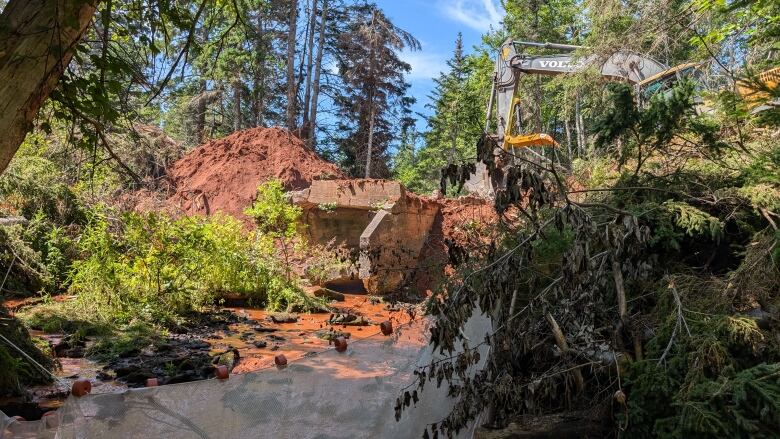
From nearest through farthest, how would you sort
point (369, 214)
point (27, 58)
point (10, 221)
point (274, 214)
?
point (27, 58) → point (10, 221) → point (274, 214) → point (369, 214)

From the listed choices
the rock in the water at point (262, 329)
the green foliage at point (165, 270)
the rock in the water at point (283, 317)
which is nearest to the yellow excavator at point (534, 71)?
the rock in the water at point (283, 317)

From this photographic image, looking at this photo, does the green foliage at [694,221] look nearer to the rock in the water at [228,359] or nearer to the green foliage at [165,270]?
the rock in the water at [228,359]

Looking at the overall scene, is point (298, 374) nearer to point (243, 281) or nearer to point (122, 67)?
point (122, 67)

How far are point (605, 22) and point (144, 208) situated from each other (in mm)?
10443

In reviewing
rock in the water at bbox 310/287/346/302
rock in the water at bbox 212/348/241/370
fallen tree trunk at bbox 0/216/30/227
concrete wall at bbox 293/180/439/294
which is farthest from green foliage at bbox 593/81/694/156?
concrete wall at bbox 293/180/439/294

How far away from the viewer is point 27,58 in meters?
2.23

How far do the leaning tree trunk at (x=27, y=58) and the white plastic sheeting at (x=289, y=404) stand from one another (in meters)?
1.22

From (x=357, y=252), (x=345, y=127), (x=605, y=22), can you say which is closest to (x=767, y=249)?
(x=357, y=252)

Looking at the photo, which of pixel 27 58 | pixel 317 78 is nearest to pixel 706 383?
pixel 27 58

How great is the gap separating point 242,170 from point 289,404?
16.1 m

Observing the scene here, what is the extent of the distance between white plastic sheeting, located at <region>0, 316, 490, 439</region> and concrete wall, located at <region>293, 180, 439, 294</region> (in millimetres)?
10007

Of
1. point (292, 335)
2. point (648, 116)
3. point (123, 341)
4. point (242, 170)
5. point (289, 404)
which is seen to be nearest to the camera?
point (289, 404)

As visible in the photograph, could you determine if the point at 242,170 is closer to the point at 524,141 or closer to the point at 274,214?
the point at 274,214

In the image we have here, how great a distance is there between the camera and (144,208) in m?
13.7
